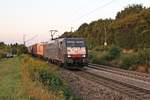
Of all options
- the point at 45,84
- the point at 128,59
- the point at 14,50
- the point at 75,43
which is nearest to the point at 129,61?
the point at 128,59

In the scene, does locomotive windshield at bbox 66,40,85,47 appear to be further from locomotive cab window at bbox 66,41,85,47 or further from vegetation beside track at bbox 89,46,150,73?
vegetation beside track at bbox 89,46,150,73

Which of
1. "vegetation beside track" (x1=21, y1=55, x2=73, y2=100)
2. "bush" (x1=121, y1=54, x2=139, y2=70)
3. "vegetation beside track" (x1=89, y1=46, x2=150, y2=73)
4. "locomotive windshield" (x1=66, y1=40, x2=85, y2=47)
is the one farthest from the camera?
"locomotive windshield" (x1=66, y1=40, x2=85, y2=47)

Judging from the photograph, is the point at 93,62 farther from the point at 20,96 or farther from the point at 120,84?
the point at 20,96

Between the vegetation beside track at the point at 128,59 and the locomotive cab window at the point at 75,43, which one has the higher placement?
the locomotive cab window at the point at 75,43

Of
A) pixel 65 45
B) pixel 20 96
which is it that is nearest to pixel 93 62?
pixel 65 45

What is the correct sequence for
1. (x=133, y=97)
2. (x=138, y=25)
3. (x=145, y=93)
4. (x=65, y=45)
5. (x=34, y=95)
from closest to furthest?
(x=34, y=95) → (x=133, y=97) → (x=145, y=93) → (x=65, y=45) → (x=138, y=25)

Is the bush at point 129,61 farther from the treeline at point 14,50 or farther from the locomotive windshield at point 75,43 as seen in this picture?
the treeline at point 14,50

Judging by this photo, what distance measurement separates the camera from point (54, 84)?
18812 millimetres

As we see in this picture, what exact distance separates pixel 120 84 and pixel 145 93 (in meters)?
4.16

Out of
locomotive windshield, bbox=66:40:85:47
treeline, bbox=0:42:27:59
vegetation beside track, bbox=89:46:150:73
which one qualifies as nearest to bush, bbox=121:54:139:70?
vegetation beside track, bbox=89:46:150:73

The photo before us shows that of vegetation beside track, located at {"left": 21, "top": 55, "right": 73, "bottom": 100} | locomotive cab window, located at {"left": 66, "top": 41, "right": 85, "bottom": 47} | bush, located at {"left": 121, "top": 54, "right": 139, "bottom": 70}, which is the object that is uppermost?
locomotive cab window, located at {"left": 66, "top": 41, "right": 85, "bottom": 47}

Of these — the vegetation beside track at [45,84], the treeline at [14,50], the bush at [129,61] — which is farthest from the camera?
the treeline at [14,50]

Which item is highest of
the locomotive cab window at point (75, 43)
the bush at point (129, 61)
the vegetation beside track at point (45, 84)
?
the locomotive cab window at point (75, 43)

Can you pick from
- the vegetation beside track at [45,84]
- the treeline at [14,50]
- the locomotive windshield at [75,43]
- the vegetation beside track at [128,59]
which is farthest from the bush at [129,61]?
the treeline at [14,50]
